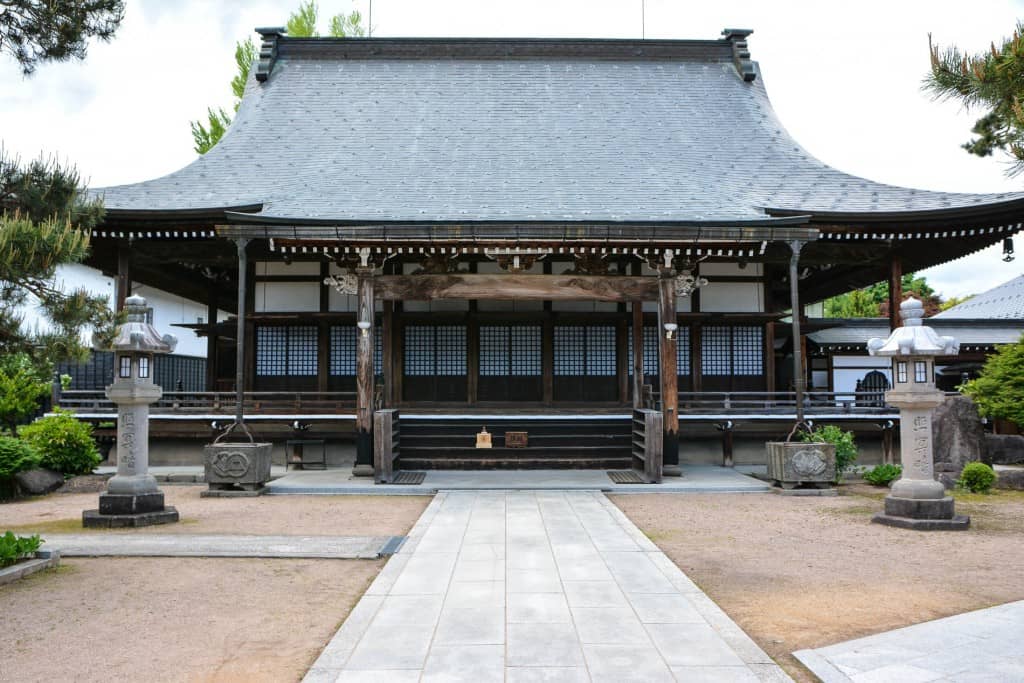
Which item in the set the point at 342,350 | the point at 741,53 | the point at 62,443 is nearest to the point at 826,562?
the point at 342,350

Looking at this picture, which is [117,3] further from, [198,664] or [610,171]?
[610,171]

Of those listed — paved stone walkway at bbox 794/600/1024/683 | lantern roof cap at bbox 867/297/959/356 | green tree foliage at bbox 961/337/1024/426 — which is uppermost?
lantern roof cap at bbox 867/297/959/356

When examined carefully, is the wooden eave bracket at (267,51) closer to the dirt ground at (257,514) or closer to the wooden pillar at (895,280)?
the dirt ground at (257,514)

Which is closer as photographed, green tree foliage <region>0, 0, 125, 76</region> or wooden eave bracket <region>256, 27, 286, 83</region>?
green tree foliage <region>0, 0, 125, 76</region>

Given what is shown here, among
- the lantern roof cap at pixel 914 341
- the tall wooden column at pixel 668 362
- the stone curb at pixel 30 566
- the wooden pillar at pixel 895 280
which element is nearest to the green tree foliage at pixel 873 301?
the wooden pillar at pixel 895 280

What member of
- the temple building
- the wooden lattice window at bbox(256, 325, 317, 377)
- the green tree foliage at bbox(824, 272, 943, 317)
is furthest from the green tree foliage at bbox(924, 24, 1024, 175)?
the green tree foliage at bbox(824, 272, 943, 317)

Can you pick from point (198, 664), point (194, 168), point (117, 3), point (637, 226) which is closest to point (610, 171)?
point (637, 226)

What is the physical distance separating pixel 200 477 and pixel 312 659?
1001 centimetres

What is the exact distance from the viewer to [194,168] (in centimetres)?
1659

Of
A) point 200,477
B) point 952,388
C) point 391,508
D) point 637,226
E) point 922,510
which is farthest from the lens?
point 952,388

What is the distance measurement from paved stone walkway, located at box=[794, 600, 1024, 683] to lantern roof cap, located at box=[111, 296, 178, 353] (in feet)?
27.8

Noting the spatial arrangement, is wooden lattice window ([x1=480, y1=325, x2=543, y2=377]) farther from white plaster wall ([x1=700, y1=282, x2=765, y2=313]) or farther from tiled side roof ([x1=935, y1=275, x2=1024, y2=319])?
tiled side roof ([x1=935, y1=275, x2=1024, y2=319])

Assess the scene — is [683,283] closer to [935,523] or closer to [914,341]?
[914,341]

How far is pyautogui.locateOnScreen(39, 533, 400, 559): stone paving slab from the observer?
721cm
